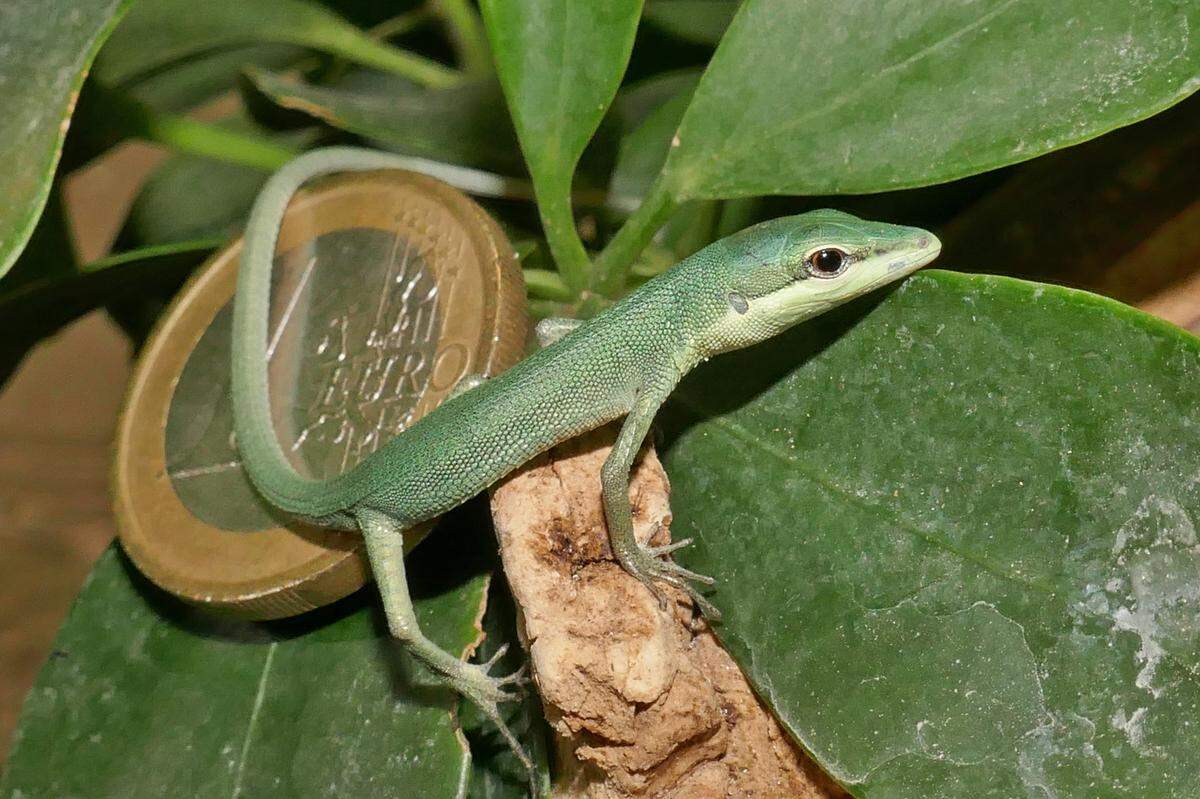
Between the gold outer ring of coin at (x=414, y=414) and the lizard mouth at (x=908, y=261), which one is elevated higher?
the lizard mouth at (x=908, y=261)

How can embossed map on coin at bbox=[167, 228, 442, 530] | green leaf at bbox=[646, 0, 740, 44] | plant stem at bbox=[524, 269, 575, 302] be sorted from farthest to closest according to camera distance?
green leaf at bbox=[646, 0, 740, 44]
plant stem at bbox=[524, 269, 575, 302]
embossed map on coin at bbox=[167, 228, 442, 530]

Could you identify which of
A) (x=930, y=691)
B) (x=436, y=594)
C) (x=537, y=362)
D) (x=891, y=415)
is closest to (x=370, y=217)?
(x=537, y=362)

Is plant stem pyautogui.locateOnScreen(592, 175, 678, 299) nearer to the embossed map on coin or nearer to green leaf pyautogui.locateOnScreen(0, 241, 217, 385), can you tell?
the embossed map on coin

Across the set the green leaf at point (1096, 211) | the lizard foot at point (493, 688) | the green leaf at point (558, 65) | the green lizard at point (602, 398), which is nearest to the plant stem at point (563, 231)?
the green leaf at point (558, 65)

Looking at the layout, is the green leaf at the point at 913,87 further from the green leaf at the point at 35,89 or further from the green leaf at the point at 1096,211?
the green leaf at the point at 35,89

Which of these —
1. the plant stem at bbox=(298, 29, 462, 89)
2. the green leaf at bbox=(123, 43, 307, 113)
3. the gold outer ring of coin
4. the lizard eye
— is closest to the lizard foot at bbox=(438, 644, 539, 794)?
the gold outer ring of coin

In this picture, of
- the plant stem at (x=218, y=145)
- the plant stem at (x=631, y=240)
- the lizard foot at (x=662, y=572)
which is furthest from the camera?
the plant stem at (x=218, y=145)
